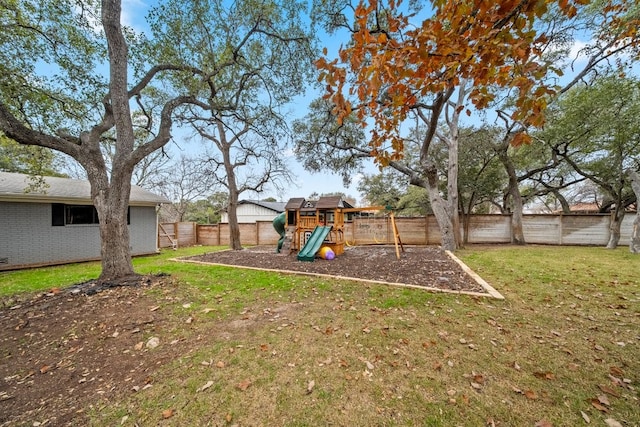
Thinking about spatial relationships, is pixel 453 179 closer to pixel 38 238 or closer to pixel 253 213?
pixel 38 238

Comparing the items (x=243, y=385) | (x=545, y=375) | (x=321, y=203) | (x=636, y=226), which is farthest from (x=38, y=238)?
(x=636, y=226)

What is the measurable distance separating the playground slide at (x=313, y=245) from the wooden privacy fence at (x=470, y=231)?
4.06m

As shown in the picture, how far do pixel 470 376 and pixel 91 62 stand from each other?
32.2 feet

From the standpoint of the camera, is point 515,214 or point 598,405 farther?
point 515,214

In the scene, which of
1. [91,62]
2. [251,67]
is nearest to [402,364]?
[251,67]

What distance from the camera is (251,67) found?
22.9 feet

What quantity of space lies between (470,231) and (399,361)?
38.2 feet

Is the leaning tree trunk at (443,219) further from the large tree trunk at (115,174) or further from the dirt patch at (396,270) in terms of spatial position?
the large tree trunk at (115,174)

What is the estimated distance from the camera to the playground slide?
7492 mm

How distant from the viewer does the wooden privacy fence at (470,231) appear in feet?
34.0

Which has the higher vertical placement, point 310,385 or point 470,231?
point 470,231

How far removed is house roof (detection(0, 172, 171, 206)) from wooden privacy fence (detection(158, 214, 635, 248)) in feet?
13.4

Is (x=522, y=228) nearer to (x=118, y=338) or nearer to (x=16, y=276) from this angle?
(x=118, y=338)

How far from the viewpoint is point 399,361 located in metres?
2.29
